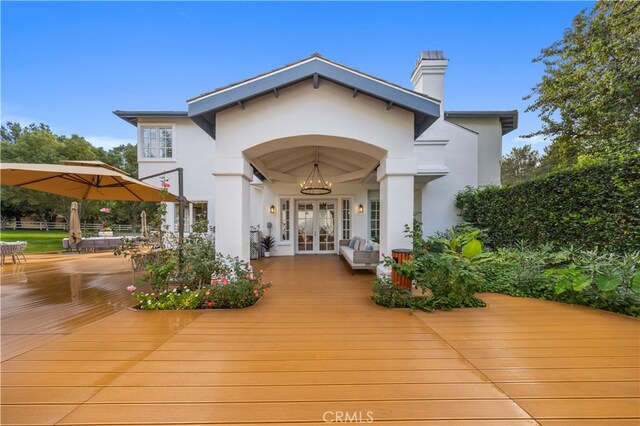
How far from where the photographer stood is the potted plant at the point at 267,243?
9.71m

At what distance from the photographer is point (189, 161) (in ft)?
33.4

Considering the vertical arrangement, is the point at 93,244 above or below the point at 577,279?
below

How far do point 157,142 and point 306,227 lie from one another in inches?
276

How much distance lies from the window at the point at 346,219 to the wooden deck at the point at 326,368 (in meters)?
6.35

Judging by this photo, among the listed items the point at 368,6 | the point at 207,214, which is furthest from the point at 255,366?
the point at 368,6

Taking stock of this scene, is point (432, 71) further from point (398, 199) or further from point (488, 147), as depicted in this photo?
point (398, 199)

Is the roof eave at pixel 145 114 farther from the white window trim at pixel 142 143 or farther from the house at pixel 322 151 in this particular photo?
the white window trim at pixel 142 143

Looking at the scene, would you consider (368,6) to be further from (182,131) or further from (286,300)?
(286,300)

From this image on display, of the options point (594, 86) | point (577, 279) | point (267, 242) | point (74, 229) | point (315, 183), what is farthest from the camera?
point (74, 229)

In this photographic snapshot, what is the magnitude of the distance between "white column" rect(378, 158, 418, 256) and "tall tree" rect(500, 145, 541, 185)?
2952 centimetres

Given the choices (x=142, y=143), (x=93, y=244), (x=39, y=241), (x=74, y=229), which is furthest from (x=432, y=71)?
(x=39, y=241)

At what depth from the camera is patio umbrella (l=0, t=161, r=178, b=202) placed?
4203mm

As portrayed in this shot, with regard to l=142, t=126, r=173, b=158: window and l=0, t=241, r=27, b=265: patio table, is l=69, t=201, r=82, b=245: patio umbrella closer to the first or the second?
l=0, t=241, r=27, b=265: patio table

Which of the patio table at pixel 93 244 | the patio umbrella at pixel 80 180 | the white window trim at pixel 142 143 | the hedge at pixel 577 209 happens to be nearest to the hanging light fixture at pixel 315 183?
the patio umbrella at pixel 80 180
